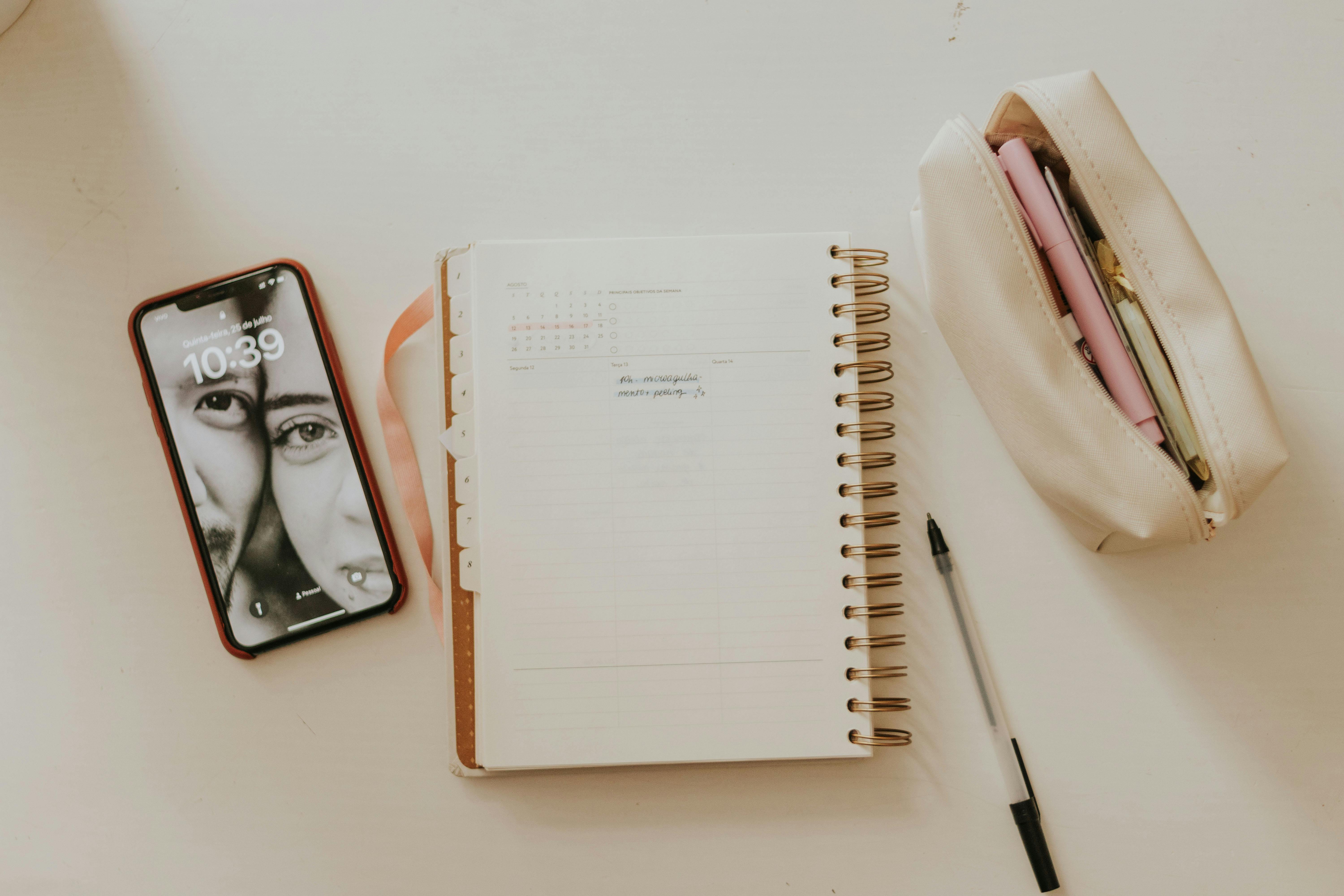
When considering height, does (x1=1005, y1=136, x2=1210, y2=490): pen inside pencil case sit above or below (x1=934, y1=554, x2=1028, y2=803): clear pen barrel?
above

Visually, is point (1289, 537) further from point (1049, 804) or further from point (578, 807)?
point (578, 807)

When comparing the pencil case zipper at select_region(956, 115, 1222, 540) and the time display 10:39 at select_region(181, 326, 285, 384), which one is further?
the time display 10:39 at select_region(181, 326, 285, 384)

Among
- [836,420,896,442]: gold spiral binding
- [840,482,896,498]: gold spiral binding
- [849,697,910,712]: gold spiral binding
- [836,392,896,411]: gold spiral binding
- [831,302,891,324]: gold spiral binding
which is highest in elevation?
→ [831,302,891,324]: gold spiral binding

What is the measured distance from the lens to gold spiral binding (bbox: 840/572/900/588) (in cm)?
58

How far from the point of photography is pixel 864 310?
0.60 meters

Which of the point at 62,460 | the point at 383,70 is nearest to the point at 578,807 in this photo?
the point at 62,460

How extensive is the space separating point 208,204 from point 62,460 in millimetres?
261

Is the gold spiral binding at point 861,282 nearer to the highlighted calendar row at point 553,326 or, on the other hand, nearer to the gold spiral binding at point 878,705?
the highlighted calendar row at point 553,326

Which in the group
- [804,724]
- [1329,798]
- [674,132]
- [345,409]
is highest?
[674,132]

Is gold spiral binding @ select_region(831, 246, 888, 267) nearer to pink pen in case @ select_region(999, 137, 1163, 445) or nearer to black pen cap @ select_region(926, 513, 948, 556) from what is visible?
pink pen in case @ select_region(999, 137, 1163, 445)

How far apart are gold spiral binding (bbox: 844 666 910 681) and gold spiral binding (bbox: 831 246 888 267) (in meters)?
0.33

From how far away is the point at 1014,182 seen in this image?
1.82 ft

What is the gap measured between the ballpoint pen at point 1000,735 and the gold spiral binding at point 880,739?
74 mm

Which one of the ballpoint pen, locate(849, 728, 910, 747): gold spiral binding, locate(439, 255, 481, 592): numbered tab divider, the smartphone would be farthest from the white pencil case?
the smartphone
